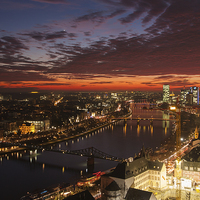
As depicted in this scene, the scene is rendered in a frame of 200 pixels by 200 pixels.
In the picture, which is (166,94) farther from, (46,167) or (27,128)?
(46,167)

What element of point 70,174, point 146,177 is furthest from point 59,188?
point 146,177

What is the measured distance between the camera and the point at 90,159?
993cm

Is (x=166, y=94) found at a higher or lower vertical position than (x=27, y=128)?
higher

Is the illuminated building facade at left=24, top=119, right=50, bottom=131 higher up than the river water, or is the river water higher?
the illuminated building facade at left=24, top=119, right=50, bottom=131

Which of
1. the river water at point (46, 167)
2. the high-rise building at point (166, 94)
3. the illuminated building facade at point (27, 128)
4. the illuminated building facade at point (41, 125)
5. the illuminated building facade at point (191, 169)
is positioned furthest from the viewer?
the high-rise building at point (166, 94)

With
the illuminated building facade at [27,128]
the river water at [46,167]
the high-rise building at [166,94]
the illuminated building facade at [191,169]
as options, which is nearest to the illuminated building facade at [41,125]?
the illuminated building facade at [27,128]

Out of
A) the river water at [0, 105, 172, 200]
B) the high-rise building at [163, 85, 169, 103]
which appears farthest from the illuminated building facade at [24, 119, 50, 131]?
the high-rise building at [163, 85, 169, 103]

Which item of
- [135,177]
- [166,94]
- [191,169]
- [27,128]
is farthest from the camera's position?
[166,94]

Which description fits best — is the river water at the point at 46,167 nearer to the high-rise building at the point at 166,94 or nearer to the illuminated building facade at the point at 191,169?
the illuminated building facade at the point at 191,169

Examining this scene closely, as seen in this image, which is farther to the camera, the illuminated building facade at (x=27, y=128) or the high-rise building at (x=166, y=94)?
the high-rise building at (x=166, y=94)

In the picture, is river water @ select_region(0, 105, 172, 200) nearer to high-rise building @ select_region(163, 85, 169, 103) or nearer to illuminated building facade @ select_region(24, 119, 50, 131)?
illuminated building facade @ select_region(24, 119, 50, 131)

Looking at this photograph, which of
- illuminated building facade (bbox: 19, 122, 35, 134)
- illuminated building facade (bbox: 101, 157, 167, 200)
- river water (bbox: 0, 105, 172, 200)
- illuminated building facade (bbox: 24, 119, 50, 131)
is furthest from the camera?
illuminated building facade (bbox: 24, 119, 50, 131)

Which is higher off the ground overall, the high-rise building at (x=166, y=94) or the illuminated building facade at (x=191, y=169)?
the high-rise building at (x=166, y=94)

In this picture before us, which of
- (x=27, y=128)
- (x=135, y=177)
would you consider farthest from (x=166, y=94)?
(x=135, y=177)
